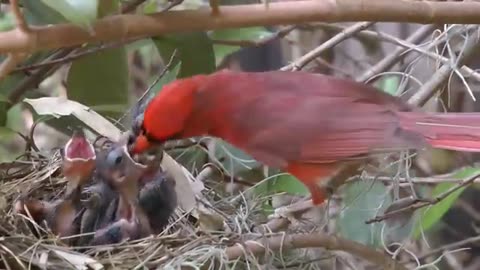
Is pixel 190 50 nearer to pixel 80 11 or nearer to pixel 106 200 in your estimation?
pixel 106 200

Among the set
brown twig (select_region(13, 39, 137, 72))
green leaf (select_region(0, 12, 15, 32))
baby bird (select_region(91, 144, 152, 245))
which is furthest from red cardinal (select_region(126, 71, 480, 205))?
green leaf (select_region(0, 12, 15, 32))

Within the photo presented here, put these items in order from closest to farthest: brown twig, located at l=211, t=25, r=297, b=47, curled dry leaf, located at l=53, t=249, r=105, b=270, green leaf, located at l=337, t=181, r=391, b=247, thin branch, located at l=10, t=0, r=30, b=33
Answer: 1. thin branch, located at l=10, t=0, r=30, b=33
2. curled dry leaf, located at l=53, t=249, r=105, b=270
3. green leaf, located at l=337, t=181, r=391, b=247
4. brown twig, located at l=211, t=25, r=297, b=47

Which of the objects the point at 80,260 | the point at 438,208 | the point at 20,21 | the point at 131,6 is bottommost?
the point at 438,208

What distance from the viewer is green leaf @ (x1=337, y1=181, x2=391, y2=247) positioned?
1.46 metres

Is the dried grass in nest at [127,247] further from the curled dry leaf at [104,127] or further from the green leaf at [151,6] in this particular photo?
the green leaf at [151,6]

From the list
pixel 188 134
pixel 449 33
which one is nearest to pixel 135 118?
pixel 188 134

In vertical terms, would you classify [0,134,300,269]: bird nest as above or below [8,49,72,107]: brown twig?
below

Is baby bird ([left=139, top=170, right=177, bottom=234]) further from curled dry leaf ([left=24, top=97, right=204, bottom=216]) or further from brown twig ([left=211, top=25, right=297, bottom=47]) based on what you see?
brown twig ([left=211, top=25, right=297, bottom=47])

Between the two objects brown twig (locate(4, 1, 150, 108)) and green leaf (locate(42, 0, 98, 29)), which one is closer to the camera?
green leaf (locate(42, 0, 98, 29))

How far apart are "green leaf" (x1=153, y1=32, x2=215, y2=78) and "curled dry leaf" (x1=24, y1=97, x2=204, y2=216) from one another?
6.4 inches

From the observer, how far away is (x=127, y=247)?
1230 mm

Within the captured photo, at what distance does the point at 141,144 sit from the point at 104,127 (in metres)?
0.21

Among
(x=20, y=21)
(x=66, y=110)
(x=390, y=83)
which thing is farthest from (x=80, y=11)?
(x=390, y=83)

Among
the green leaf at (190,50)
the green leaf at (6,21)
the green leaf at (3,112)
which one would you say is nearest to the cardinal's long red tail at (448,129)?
the green leaf at (190,50)
